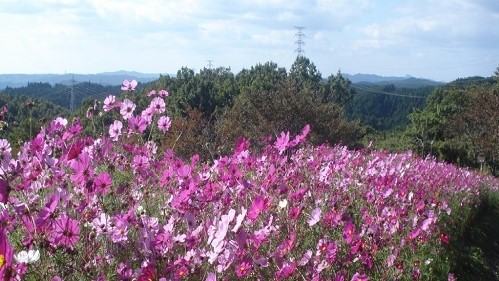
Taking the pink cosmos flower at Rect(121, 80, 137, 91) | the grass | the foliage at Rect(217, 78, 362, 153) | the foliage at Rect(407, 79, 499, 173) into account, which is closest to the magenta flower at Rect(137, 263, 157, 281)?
the pink cosmos flower at Rect(121, 80, 137, 91)

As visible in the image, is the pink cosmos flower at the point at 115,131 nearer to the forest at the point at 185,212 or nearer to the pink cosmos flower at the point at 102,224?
the forest at the point at 185,212

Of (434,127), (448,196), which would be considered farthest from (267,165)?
(434,127)

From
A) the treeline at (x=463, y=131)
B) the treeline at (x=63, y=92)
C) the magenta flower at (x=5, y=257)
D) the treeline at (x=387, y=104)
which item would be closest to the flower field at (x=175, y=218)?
the magenta flower at (x=5, y=257)

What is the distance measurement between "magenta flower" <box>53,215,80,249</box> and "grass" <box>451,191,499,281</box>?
4899mm

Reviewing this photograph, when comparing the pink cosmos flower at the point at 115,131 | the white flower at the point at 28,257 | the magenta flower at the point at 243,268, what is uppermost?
the pink cosmos flower at the point at 115,131

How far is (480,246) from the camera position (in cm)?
782

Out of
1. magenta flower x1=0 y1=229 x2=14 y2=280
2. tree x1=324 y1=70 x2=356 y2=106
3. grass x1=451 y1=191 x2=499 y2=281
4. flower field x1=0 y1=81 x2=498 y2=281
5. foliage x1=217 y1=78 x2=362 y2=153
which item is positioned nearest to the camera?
magenta flower x1=0 y1=229 x2=14 y2=280

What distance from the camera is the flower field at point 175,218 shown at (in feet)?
5.31

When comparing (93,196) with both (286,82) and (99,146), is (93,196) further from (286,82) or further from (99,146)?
(286,82)

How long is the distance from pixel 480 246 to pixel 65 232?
24.7 feet

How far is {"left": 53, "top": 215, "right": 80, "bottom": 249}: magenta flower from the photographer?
60.2 inches

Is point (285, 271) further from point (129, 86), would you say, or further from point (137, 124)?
point (129, 86)

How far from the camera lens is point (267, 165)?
3527 millimetres

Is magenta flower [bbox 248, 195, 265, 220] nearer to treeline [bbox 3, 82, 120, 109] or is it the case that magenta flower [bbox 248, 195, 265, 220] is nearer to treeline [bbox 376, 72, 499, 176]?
treeline [bbox 376, 72, 499, 176]
